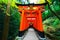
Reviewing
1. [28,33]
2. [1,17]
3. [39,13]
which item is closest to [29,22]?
[28,33]

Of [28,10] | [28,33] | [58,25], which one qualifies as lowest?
[28,33]

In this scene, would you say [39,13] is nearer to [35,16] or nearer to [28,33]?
[35,16]

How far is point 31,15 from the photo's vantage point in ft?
29.3

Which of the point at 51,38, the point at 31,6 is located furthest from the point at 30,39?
the point at 31,6

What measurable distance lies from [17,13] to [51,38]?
182 centimetres

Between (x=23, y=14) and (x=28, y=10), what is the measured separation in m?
0.34

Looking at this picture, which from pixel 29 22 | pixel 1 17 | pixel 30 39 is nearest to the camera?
pixel 1 17

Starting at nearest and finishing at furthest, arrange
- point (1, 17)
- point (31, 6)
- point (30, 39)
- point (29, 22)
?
point (1, 17) < point (31, 6) < point (30, 39) < point (29, 22)

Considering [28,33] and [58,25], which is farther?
[28,33]

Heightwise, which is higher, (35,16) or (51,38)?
(35,16)

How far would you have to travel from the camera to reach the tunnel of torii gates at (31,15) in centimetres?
820

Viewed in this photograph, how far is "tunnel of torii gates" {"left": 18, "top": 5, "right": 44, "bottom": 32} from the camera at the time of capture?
8195 mm

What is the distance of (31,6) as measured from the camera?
8117 mm

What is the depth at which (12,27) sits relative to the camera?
825cm
